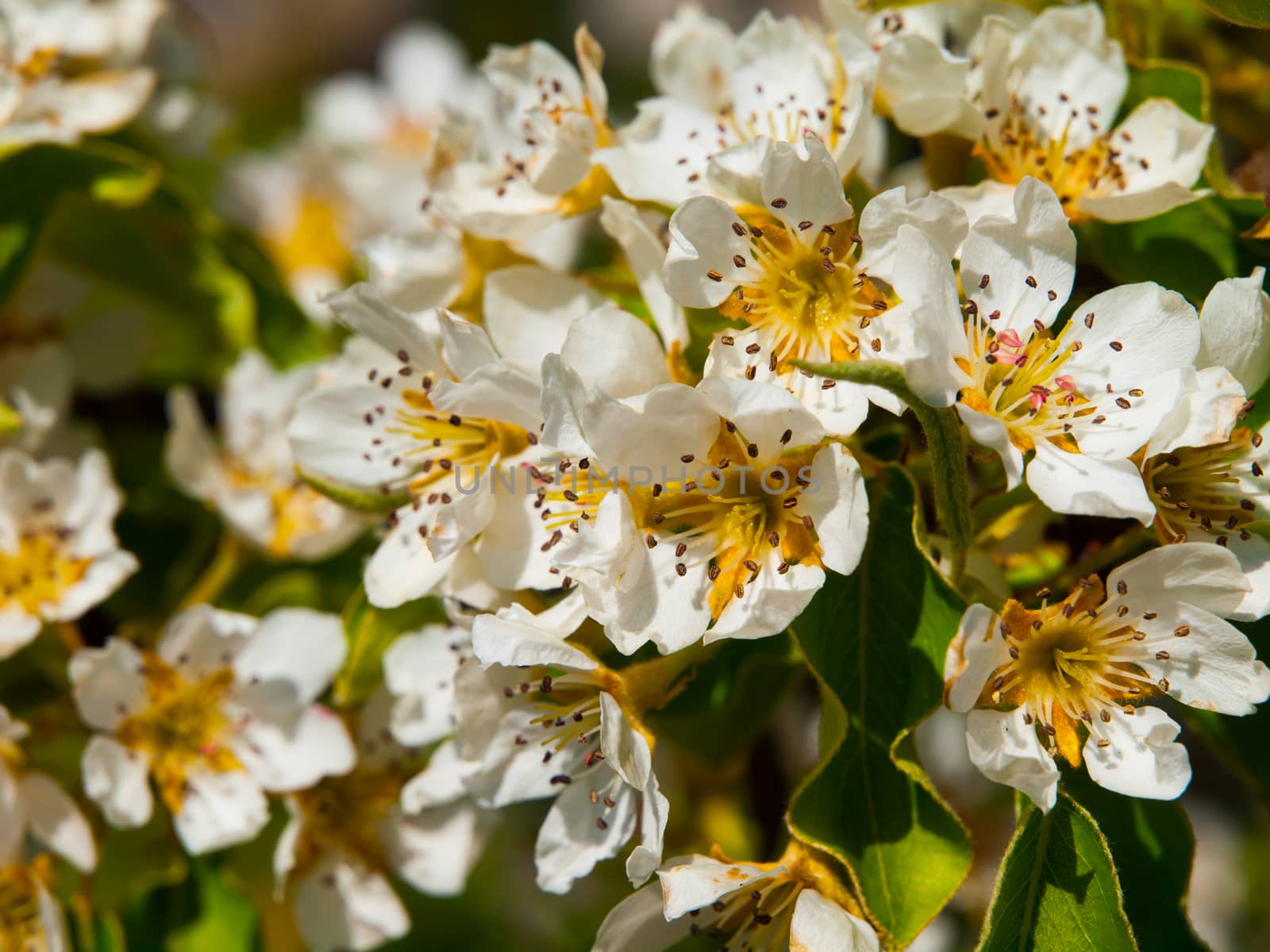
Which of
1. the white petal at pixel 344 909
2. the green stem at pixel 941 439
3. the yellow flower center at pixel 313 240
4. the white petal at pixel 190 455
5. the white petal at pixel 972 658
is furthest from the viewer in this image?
the yellow flower center at pixel 313 240

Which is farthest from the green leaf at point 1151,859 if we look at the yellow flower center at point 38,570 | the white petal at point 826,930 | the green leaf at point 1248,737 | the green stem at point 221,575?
the yellow flower center at point 38,570

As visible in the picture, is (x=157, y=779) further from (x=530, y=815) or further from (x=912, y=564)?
(x=530, y=815)

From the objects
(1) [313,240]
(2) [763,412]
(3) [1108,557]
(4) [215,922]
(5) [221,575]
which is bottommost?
(4) [215,922]

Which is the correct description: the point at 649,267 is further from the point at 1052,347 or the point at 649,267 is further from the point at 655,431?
the point at 1052,347

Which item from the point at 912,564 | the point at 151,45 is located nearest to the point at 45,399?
the point at 151,45

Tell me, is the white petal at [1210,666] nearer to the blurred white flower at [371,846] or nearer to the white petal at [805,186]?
the white petal at [805,186]

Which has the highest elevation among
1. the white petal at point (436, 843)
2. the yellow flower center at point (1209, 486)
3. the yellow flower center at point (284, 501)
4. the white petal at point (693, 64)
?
the white petal at point (693, 64)

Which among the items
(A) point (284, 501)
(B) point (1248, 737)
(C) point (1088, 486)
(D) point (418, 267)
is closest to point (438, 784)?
(A) point (284, 501)
